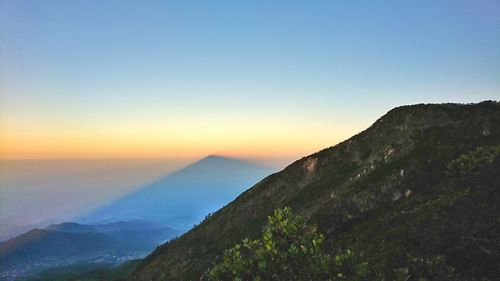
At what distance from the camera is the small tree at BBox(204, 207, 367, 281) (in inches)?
562

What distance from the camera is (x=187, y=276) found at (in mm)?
88000

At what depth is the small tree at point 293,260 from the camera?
14.3m

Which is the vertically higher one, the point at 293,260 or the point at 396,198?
the point at 293,260

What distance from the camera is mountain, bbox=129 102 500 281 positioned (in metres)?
30.5

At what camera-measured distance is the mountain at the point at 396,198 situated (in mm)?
30453

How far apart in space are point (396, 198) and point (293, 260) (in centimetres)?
4104

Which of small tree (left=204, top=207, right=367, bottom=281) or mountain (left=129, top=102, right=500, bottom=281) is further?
mountain (left=129, top=102, right=500, bottom=281)

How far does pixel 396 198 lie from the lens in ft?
171

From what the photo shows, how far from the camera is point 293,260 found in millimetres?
14609

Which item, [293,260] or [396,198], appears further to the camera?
[396,198]

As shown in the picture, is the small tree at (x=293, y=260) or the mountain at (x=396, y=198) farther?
the mountain at (x=396, y=198)

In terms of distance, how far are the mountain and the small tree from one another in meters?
14.3

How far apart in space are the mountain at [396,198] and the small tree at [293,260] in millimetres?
14293

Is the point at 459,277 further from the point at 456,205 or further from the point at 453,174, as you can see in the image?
the point at 453,174
